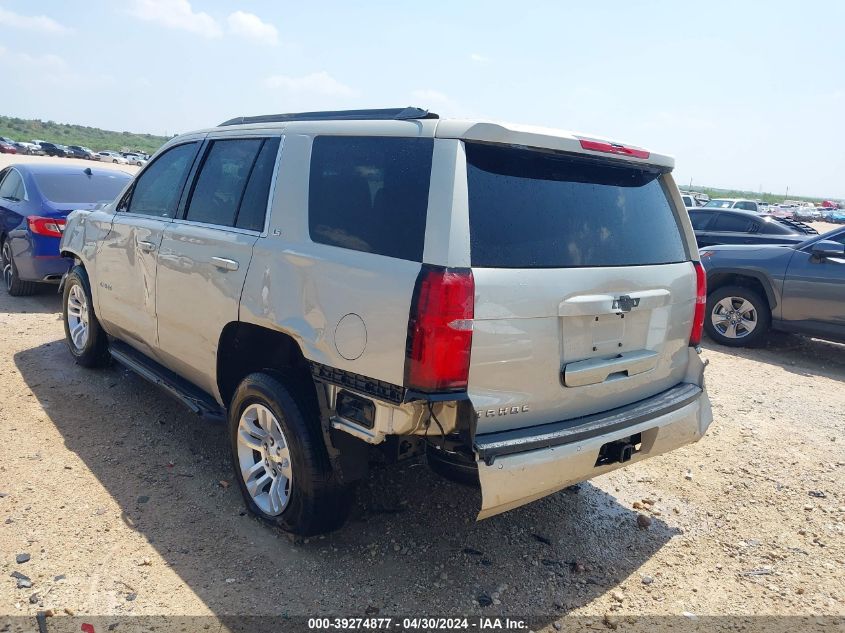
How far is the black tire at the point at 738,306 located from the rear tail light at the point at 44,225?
7745 mm

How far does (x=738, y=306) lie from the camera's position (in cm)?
788

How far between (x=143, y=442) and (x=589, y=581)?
2.95 meters

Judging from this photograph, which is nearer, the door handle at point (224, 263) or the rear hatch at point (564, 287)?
the rear hatch at point (564, 287)

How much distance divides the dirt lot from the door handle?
132 centimetres

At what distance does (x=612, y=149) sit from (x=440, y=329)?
4.27 feet

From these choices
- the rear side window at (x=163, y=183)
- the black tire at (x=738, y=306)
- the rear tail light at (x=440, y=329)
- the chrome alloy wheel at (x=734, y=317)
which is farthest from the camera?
the chrome alloy wheel at (x=734, y=317)

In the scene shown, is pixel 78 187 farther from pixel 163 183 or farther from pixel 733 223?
pixel 733 223

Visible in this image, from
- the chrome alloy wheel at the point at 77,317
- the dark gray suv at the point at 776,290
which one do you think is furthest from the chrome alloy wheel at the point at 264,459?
the dark gray suv at the point at 776,290

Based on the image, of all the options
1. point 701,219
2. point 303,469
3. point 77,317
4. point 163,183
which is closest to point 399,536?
point 303,469

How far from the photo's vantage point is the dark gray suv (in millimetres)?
7086

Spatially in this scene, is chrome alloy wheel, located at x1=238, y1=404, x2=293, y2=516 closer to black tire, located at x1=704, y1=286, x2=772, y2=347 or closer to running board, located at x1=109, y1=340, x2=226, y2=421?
running board, located at x1=109, y1=340, x2=226, y2=421

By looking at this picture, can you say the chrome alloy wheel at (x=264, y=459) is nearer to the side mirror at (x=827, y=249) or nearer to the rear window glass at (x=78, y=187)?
the rear window glass at (x=78, y=187)

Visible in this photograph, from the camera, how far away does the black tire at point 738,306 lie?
7.65 m

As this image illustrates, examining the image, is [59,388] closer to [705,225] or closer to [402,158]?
[402,158]
